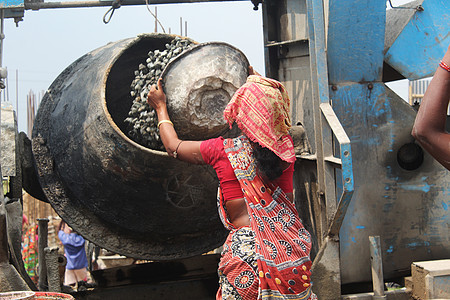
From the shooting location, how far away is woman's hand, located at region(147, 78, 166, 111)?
279 centimetres

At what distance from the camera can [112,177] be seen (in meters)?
3.24

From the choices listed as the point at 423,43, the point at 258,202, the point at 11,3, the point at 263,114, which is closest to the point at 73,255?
the point at 11,3

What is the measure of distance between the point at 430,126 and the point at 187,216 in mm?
2116

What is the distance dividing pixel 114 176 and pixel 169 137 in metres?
0.75

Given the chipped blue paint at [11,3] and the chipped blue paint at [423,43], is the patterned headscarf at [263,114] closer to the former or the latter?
the chipped blue paint at [423,43]

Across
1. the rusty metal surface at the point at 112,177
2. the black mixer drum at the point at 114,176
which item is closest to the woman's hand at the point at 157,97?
the black mixer drum at the point at 114,176

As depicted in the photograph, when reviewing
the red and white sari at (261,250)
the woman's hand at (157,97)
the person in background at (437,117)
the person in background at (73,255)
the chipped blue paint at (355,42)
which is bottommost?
the person in background at (73,255)

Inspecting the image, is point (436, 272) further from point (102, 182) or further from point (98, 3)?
point (98, 3)

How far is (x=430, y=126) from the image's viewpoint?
164 centimetres

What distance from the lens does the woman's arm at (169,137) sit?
251cm

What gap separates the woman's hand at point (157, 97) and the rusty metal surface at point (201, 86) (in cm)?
→ 3

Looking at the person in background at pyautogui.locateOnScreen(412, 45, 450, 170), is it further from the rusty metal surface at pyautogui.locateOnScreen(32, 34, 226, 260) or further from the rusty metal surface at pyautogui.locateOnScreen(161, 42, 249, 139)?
the rusty metal surface at pyautogui.locateOnScreen(32, 34, 226, 260)

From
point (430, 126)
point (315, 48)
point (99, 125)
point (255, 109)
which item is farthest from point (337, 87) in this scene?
point (430, 126)

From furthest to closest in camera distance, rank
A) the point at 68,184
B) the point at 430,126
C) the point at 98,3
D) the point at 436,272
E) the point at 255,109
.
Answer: the point at 98,3, the point at 68,184, the point at 436,272, the point at 255,109, the point at 430,126
